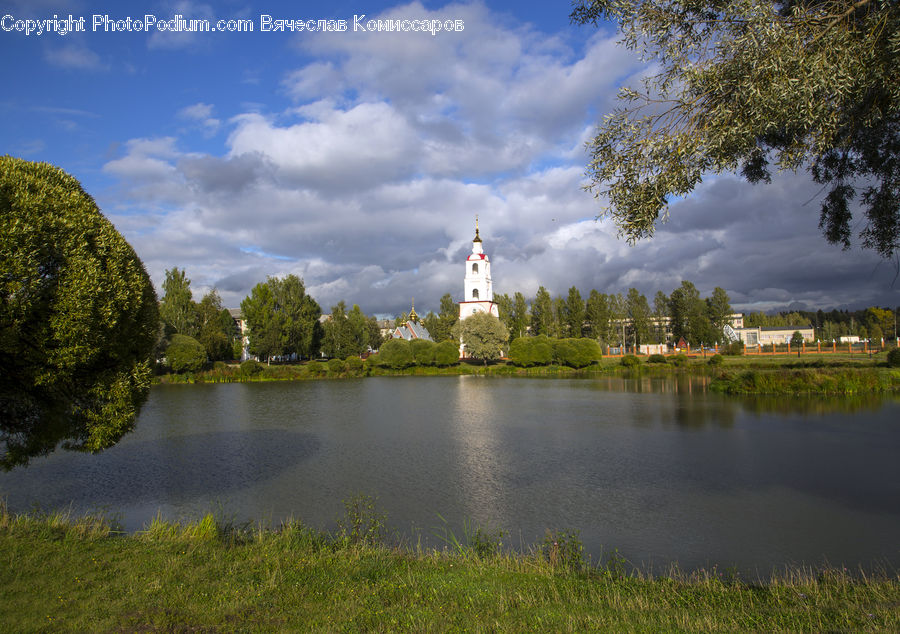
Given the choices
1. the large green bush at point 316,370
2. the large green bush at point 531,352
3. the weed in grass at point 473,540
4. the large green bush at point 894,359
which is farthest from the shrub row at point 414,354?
the weed in grass at point 473,540

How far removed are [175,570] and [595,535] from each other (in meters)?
7.41

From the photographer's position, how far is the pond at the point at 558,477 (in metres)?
10.5

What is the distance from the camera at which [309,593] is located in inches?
233

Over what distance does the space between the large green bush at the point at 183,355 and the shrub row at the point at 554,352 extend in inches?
1335

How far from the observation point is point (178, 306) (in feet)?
203

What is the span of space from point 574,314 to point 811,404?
1937 inches

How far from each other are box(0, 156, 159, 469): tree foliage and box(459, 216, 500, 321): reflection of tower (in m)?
75.4

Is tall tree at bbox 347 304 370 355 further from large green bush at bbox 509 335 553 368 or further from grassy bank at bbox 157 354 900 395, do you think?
large green bush at bbox 509 335 553 368

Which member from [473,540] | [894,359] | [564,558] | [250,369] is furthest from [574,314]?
[564,558]

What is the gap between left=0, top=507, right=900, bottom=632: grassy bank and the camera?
514 cm

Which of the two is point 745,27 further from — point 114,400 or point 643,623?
point 114,400

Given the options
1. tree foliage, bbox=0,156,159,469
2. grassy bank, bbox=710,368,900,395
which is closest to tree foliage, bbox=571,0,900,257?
tree foliage, bbox=0,156,159,469

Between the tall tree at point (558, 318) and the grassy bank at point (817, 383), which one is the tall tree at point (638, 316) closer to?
the tall tree at point (558, 318)

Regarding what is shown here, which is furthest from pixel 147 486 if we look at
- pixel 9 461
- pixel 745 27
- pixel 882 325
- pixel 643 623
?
pixel 882 325
